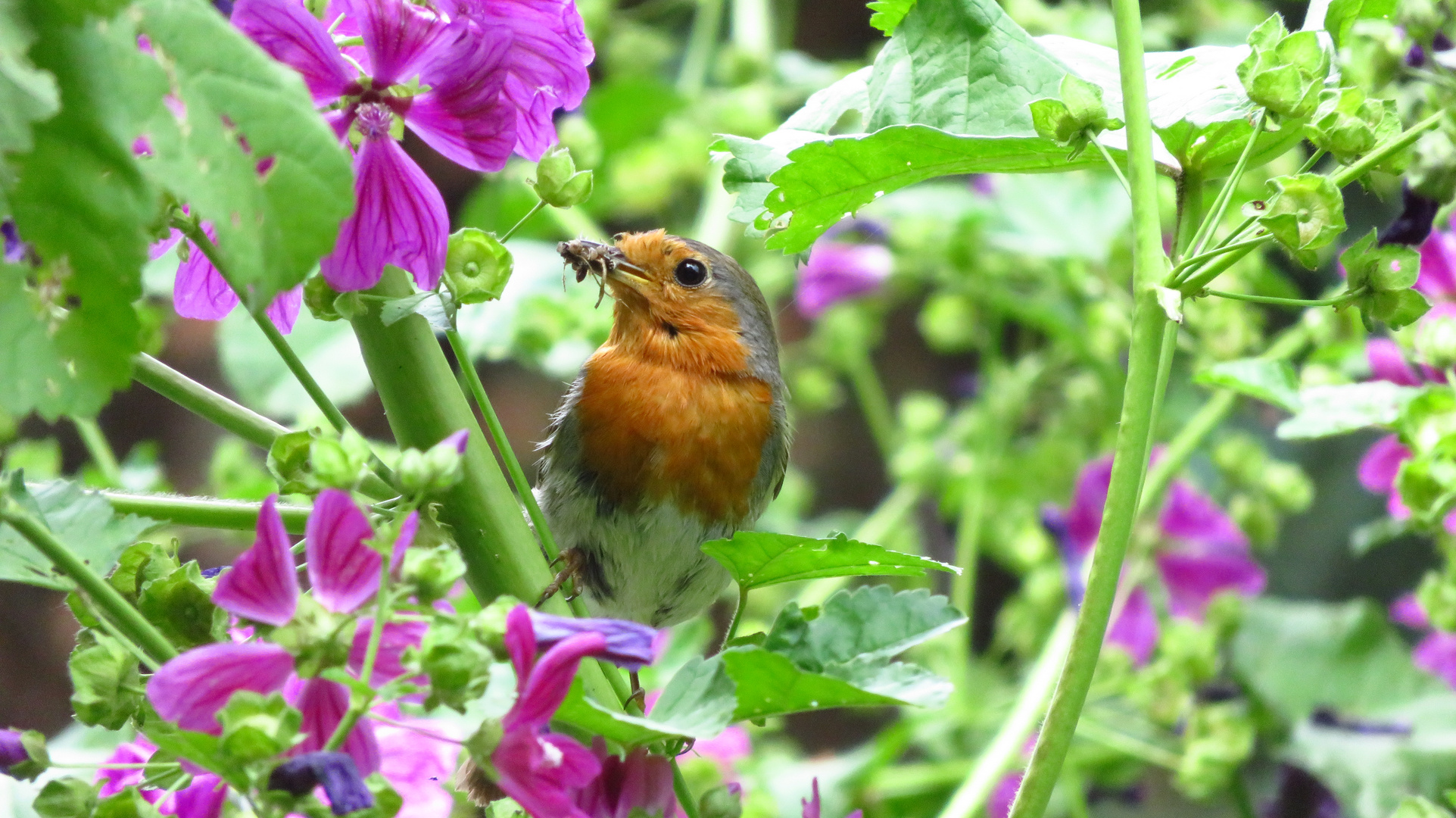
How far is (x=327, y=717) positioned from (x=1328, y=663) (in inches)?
63.7

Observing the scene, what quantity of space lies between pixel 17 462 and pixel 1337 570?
200 cm

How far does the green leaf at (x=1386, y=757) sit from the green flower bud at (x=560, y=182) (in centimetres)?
128

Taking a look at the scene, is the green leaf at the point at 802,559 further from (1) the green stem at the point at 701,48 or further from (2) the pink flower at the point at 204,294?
(1) the green stem at the point at 701,48

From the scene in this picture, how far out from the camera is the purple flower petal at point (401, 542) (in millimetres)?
549

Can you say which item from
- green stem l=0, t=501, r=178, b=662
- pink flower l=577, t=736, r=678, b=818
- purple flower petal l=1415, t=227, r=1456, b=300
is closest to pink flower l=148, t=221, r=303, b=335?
green stem l=0, t=501, r=178, b=662

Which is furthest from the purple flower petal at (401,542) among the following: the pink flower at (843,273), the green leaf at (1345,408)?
the pink flower at (843,273)

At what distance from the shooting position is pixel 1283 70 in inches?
26.6

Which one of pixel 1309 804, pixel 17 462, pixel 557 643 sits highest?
pixel 557 643

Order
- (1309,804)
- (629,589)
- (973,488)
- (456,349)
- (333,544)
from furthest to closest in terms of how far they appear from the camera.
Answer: (973,488), (1309,804), (629,589), (456,349), (333,544)

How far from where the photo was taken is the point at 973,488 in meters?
2.03

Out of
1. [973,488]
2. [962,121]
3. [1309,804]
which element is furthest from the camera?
[973,488]

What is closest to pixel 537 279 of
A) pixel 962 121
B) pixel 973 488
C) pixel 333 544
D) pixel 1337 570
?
pixel 973 488

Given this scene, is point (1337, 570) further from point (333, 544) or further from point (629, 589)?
point (333, 544)

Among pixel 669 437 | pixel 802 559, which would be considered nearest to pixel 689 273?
pixel 669 437
